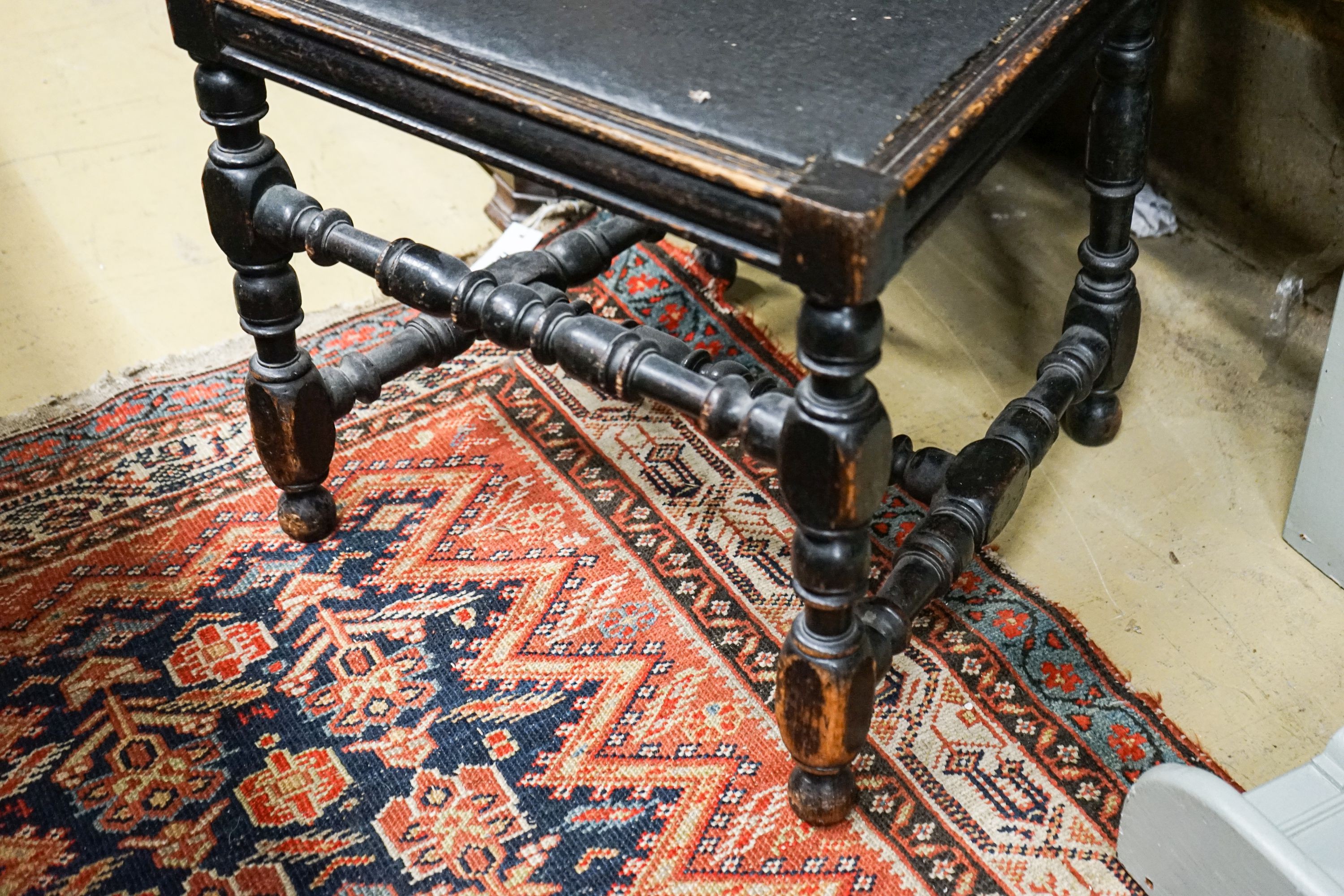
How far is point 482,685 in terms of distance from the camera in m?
1.28

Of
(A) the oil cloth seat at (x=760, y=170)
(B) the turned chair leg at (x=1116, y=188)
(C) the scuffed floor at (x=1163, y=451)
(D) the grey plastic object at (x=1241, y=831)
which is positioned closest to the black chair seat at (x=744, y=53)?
(A) the oil cloth seat at (x=760, y=170)

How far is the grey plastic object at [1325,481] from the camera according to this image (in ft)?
4.28

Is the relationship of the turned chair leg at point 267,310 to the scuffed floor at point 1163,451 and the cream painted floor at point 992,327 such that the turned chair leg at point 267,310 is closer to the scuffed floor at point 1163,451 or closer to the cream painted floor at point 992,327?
the cream painted floor at point 992,327

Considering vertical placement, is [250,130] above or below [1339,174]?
above

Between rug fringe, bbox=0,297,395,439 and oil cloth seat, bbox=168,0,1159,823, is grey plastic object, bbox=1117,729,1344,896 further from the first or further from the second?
rug fringe, bbox=0,297,395,439


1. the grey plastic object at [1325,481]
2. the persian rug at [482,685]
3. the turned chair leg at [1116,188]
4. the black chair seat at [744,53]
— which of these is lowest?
the persian rug at [482,685]

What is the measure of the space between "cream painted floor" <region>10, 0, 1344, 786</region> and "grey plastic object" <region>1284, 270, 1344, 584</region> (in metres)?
0.03

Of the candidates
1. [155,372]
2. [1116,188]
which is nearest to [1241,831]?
[1116,188]

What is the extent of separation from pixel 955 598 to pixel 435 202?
112 centimetres

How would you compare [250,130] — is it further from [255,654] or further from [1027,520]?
[1027,520]

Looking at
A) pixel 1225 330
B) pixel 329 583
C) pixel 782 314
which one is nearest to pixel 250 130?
pixel 329 583

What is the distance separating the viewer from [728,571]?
139cm

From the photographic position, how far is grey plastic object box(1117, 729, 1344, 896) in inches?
36.0

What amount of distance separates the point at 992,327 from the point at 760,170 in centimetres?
99
